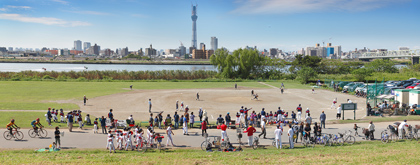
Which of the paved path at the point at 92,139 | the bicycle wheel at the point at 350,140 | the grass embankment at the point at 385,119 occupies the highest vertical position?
the grass embankment at the point at 385,119

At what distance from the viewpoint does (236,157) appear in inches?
573

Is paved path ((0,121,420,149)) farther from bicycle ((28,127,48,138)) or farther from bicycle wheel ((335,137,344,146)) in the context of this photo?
bicycle wheel ((335,137,344,146))

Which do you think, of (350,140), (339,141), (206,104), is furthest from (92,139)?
(206,104)

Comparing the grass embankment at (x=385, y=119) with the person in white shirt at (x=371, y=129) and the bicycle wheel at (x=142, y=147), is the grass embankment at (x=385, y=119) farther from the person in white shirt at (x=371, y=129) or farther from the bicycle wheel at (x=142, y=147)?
the bicycle wheel at (x=142, y=147)

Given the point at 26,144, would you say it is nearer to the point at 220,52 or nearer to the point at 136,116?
the point at 136,116

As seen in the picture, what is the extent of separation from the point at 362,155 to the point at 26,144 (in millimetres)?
19872

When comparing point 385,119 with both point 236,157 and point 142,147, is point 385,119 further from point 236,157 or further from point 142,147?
point 142,147

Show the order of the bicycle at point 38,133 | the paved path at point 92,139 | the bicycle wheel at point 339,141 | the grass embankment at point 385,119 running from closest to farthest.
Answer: the paved path at point 92,139 < the bicycle wheel at point 339,141 < the bicycle at point 38,133 < the grass embankment at point 385,119

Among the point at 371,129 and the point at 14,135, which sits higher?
the point at 371,129

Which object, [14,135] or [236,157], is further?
[14,135]

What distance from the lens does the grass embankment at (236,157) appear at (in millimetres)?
13406

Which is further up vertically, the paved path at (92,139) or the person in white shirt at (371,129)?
the person in white shirt at (371,129)

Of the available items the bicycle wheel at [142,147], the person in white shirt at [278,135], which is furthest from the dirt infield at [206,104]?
the person in white shirt at [278,135]

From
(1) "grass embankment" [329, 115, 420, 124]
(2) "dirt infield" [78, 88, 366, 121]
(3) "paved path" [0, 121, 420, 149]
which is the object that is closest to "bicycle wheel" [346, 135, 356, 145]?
(3) "paved path" [0, 121, 420, 149]
